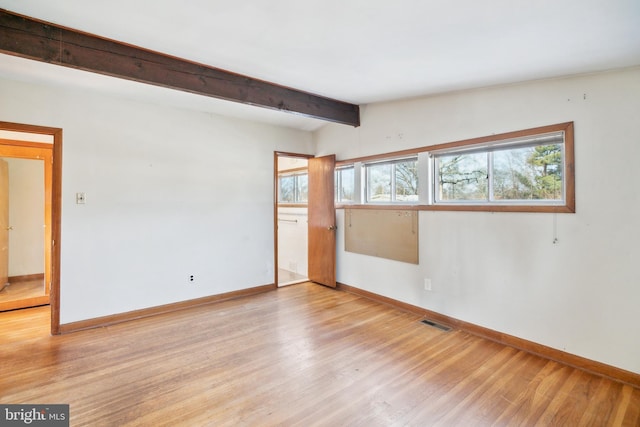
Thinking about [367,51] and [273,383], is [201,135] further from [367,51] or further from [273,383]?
[273,383]

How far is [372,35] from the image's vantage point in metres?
2.06

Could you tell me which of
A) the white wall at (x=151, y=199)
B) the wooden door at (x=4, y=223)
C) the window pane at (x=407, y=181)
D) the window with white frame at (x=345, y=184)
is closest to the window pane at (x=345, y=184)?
the window with white frame at (x=345, y=184)

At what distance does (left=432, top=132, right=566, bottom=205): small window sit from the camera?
8.79 feet

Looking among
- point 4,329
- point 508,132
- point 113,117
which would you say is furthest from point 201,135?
point 508,132

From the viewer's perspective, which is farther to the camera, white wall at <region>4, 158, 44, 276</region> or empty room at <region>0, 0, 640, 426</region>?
white wall at <region>4, 158, 44, 276</region>

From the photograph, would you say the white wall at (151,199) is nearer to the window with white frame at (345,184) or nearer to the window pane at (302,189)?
the window with white frame at (345,184)

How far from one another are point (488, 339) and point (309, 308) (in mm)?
2020

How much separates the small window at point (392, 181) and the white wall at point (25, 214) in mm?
4526

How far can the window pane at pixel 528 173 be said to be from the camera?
2672 millimetres

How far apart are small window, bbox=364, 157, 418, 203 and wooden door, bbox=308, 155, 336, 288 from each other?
0.64m

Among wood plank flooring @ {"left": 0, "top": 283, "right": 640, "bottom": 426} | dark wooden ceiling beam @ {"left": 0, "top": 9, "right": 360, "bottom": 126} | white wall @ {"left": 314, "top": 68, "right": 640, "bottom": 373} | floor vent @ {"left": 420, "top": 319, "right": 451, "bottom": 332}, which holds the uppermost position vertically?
dark wooden ceiling beam @ {"left": 0, "top": 9, "right": 360, "bottom": 126}

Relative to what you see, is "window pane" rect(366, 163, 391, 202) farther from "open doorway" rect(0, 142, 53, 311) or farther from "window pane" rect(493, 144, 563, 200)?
"open doorway" rect(0, 142, 53, 311)

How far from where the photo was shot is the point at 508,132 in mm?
Result: 2857

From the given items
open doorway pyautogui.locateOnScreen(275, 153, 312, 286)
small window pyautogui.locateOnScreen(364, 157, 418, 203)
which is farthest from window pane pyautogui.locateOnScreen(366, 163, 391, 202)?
open doorway pyautogui.locateOnScreen(275, 153, 312, 286)
